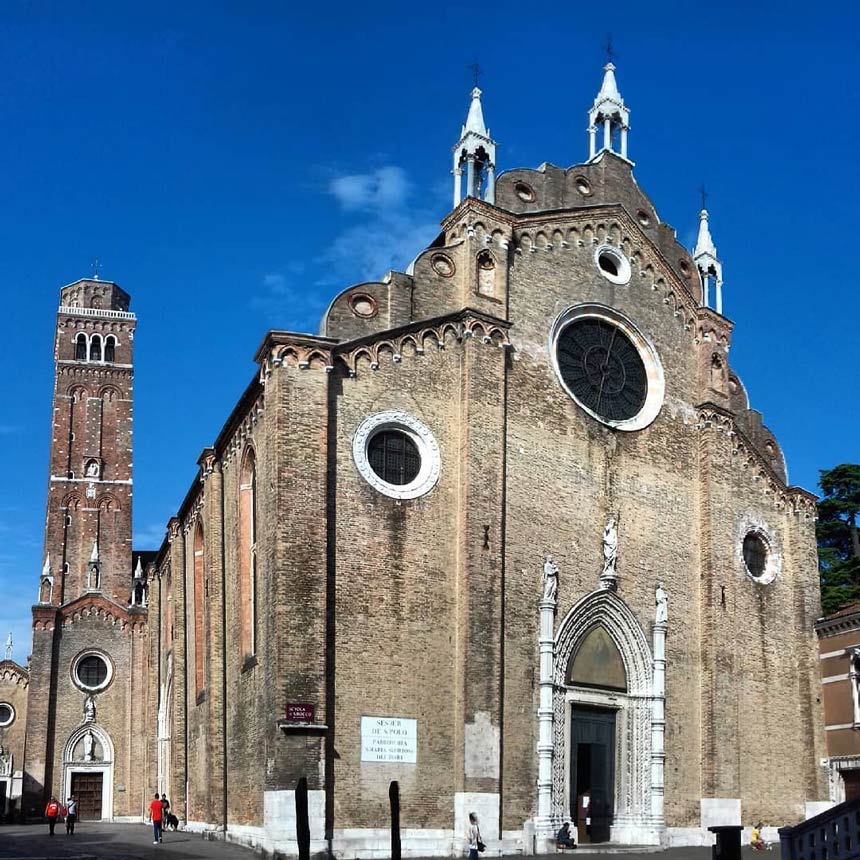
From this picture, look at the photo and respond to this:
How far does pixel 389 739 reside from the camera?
70.3 feet

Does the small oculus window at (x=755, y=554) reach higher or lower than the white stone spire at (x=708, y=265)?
lower

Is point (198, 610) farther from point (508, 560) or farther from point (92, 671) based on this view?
point (92, 671)

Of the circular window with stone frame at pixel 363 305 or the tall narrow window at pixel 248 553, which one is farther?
the tall narrow window at pixel 248 553

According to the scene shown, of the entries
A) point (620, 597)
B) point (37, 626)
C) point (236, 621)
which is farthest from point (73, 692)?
point (620, 597)

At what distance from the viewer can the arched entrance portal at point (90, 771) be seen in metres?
44.5

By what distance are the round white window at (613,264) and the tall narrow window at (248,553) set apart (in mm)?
9616

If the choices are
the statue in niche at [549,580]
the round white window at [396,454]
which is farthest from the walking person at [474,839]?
the round white window at [396,454]

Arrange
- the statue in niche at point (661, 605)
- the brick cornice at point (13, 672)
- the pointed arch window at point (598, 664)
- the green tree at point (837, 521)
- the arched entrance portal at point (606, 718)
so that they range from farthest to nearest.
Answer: the brick cornice at point (13, 672) → the green tree at point (837, 521) → the statue in niche at point (661, 605) → the pointed arch window at point (598, 664) → the arched entrance portal at point (606, 718)

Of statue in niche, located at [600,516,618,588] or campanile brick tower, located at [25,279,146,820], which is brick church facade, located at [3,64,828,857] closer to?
statue in niche, located at [600,516,618,588]

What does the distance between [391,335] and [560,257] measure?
5559mm

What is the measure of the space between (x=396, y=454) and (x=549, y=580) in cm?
427

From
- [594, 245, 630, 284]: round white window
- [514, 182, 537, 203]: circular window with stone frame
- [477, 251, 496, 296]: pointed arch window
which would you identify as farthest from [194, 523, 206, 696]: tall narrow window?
[594, 245, 630, 284]: round white window

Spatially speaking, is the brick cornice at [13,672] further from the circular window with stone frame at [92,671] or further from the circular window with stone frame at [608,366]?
the circular window with stone frame at [608,366]

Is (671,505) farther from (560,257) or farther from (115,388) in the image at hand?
(115,388)
